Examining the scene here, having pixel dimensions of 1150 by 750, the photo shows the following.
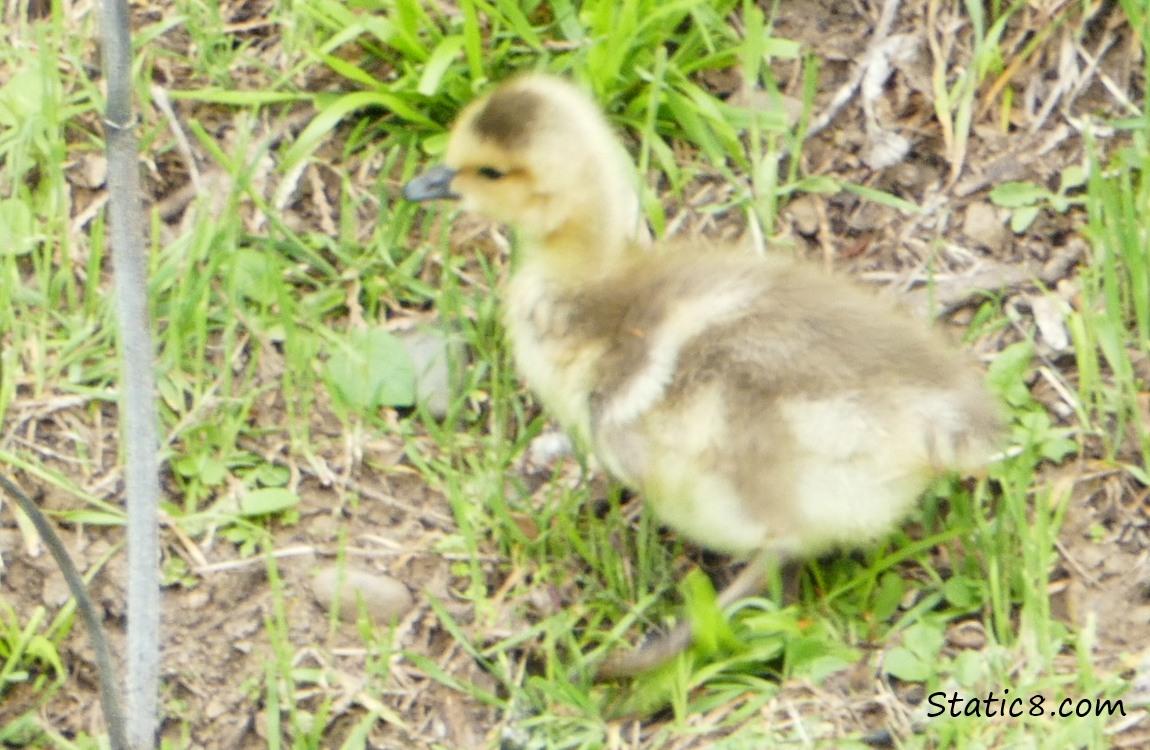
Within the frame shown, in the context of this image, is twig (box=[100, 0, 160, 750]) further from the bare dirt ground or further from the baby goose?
the baby goose

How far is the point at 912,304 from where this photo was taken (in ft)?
9.53

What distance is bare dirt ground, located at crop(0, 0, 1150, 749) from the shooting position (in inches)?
98.1

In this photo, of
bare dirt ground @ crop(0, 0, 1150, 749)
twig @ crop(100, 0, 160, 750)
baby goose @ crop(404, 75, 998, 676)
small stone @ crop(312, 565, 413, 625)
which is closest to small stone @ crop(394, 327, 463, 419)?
bare dirt ground @ crop(0, 0, 1150, 749)

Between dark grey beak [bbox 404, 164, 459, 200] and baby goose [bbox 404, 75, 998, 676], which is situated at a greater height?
dark grey beak [bbox 404, 164, 459, 200]

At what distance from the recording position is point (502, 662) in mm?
2516

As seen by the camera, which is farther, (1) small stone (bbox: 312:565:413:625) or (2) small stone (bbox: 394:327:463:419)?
(2) small stone (bbox: 394:327:463:419)

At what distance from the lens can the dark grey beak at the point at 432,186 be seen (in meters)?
2.63

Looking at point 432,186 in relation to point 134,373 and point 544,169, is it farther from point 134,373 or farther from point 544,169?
point 134,373

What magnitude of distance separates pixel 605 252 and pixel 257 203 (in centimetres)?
66

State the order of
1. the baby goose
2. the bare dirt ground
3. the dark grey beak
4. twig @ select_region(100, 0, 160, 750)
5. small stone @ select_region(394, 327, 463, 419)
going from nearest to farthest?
twig @ select_region(100, 0, 160, 750) < the baby goose < the bare dirt ground < the dark grey beak < small stone @ select_region(394, 327, 463, 419)

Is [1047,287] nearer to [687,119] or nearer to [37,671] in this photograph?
[687,119]

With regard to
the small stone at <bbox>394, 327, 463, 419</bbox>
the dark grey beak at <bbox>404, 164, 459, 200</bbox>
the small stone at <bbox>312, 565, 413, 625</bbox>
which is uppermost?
the dark grey beak at <bbox>404, 164, 459, 200</bbox>

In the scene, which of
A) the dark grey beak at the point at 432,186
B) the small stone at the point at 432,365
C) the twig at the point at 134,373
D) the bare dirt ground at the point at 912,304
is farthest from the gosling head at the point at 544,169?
the twig at the point at 134,373

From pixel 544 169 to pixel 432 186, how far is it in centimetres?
21
